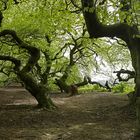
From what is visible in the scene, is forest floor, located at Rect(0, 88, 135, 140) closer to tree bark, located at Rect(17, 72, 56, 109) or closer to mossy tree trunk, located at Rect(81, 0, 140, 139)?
tree bark, located at Rect(17, 72, 56, 109)

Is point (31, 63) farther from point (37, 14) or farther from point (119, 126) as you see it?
point (119, 126)

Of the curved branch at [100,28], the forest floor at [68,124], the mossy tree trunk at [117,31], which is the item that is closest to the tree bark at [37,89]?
the forest floor at [68,124]

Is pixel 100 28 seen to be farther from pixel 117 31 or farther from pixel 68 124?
pixel 68 124

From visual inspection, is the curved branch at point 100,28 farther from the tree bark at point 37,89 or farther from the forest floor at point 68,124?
the tree bark at point 37,89

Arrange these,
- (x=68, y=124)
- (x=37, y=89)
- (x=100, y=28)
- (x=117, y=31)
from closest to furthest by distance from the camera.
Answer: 1. (x=68, y=124)
2. (x=100, y=28)
3. (x=117, y=31)
4. (x=37, y=89)

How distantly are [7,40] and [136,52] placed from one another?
381 inches

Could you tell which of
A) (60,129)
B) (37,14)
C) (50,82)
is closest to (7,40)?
(37,14)

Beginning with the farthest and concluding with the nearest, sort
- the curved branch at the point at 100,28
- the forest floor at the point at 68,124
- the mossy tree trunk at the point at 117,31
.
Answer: the mossy tree trunk at the point at 117,31
the curved branch at the point at 100,28
the forest floor at the point at 68,124

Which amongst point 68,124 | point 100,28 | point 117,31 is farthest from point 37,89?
point 100,28

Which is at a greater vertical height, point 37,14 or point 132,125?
point 37,14

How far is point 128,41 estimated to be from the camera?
50.4 ft

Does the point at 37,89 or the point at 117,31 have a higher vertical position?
the point at 117,31

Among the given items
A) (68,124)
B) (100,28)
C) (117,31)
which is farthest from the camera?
(117,31)

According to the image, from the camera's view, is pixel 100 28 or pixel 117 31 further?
pixel 117 31
